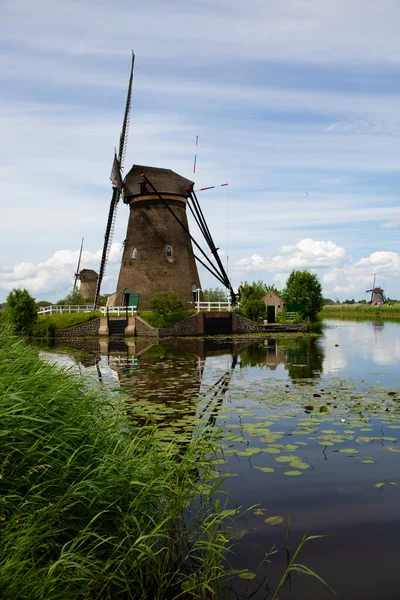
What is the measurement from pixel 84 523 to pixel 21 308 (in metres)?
25.2

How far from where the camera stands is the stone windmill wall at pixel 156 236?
30703mm

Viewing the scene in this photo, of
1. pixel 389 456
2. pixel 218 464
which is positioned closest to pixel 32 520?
pixel 218 464

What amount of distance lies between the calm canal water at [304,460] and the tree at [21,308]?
16.3 meters

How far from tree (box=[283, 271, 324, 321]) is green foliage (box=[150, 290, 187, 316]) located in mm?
17599

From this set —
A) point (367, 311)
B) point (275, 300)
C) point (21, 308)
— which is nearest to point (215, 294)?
point (275, 300)

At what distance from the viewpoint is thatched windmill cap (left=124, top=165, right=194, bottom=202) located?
30438mm

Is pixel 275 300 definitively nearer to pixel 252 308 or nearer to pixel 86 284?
pixel 252 308

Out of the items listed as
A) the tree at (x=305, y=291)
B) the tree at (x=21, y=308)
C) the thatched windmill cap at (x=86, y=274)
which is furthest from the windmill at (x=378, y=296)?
the tree at (x=21, y=308)

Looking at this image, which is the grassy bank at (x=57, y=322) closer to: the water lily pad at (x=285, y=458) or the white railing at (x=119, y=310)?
the white railing at (x=119, y=310)

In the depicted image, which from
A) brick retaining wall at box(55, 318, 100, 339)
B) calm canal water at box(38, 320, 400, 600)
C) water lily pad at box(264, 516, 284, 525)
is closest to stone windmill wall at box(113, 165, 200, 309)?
brick retaining wall at box(55, 318, 100, 339)

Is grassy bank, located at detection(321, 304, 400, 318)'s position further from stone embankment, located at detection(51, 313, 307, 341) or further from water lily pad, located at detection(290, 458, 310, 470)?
water lily pad, located at detection(290, 458, 310, 470)

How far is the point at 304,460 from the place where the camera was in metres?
5.36

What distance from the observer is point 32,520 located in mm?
2973

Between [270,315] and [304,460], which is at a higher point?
[270,315]
